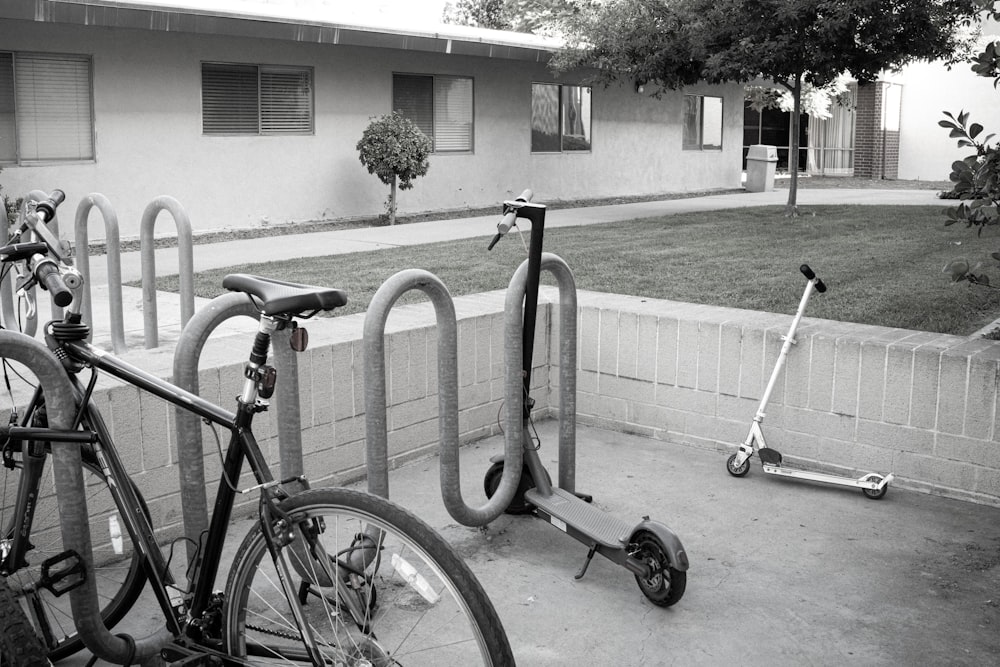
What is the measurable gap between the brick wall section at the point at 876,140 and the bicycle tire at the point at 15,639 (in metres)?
31.6

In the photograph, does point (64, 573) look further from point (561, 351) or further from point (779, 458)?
point (779, 458)

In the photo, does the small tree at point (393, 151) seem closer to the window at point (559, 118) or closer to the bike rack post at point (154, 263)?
the window at point (559, 118)

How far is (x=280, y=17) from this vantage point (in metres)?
14.2

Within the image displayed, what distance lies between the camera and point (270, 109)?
15.6 meters

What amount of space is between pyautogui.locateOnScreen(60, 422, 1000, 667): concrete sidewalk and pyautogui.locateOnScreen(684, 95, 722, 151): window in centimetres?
2025

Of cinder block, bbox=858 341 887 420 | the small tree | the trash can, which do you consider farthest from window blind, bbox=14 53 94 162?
the trash can

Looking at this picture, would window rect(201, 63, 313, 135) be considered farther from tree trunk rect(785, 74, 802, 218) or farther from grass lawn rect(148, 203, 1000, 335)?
tree trunk rect(785, 74, 802, 218)

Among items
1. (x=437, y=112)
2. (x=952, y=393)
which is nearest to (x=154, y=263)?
(x=952, y=393)

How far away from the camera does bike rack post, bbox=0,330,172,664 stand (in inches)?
106

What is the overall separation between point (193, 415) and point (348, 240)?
10.6 meters

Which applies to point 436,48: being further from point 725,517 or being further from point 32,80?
point 725,517

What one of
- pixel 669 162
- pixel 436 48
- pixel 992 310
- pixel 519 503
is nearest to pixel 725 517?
pixel 519 503

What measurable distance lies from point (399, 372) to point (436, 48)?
12.6m

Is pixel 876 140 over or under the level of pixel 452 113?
over
